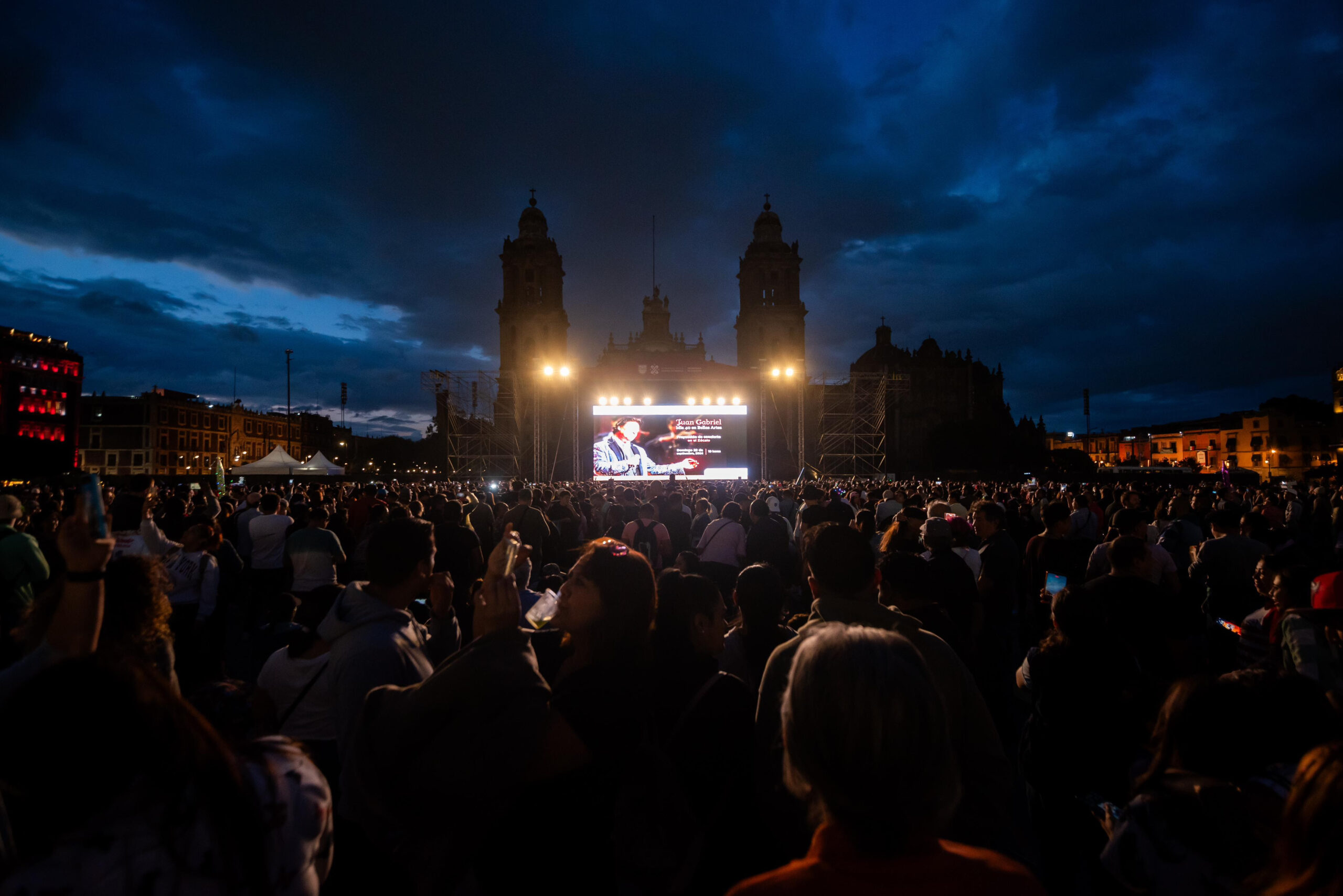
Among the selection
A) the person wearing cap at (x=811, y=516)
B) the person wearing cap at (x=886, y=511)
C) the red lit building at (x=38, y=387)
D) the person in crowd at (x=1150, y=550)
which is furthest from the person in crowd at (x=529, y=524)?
the red lit building at (x=38, y=387)

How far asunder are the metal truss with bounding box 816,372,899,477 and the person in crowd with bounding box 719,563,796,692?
28966 millimetres

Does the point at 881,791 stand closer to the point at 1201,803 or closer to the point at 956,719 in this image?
the point at 1201,803

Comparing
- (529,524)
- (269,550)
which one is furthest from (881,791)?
(269,550)

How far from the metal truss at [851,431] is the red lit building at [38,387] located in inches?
2349

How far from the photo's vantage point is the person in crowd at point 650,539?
25.0ft

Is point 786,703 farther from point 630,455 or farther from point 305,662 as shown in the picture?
point 630,455

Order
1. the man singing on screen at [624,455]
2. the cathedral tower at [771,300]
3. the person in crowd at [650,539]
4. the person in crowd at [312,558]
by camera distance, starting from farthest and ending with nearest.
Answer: the cathedral tower at [771,300] → the man singing on screen at [624,455] → the person in crowd at [650,539] → the person in crowd at [312,558]

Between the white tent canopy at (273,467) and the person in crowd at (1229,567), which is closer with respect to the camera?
the person in crowd at (1229,567)

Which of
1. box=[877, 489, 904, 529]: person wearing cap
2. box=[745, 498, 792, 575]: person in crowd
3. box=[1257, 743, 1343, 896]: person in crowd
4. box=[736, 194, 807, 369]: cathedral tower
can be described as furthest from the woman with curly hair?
box=[736, 194, 807, 369]: cathedral tower

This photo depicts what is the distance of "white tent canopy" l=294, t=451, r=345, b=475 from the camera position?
26.2 m

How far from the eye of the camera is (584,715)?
1.98 m

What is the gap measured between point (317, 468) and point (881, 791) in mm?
29293

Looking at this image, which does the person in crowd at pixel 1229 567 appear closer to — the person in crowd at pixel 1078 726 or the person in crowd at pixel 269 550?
the person in crowd at pixel 1078 726

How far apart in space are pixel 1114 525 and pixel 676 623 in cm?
479
